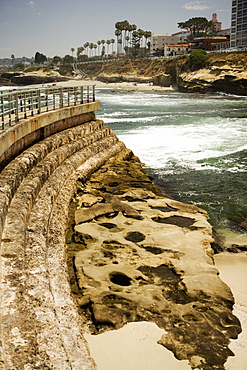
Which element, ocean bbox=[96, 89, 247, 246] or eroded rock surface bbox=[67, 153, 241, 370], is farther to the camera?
ocean bbox=[96, 89, 247, 246]

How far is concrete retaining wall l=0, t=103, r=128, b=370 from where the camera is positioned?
416 centimetres

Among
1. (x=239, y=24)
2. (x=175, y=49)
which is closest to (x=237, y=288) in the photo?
(x=239, y=24)

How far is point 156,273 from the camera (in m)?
6.83

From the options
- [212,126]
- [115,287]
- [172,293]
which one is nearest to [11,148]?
[115,287]

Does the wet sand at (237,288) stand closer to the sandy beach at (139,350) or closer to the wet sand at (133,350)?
the sandy beach at (139,350)

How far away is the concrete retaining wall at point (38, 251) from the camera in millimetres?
4160

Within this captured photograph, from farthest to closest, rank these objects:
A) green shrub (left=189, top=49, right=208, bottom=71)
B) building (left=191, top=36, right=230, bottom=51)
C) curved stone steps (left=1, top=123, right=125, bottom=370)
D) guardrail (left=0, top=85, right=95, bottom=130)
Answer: building (left=191, top=36, right=230, bottom=51)
green shrub (left=189, top=49, right=208, bottom=71)
guardrail (left=0, top=85, right=95, bottom=130)
curved stone steps (left=1, top=123, right=125, bottom=370)

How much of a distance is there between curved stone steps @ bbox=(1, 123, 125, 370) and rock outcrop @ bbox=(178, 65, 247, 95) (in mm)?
55776

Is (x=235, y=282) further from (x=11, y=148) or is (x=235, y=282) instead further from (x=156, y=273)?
(x=11, y=148)

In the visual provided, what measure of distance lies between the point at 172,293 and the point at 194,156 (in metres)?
13.0

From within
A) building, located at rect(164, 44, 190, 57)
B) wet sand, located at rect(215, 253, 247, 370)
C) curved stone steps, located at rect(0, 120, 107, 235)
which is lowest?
wet sand, located at rect(215, 253, 247, 370)

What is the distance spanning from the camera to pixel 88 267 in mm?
6871

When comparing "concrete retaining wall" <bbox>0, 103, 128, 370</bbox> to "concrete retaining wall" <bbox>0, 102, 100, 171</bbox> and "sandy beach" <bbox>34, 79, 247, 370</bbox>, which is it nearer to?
"concrete retaining wall" <bbox>0, 102, 100, 171</bbox>

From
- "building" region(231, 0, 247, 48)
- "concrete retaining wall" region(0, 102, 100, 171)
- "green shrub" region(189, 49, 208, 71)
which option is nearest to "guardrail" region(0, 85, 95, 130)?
"concrete retaining wall" region(0, 102, 100, 171)
